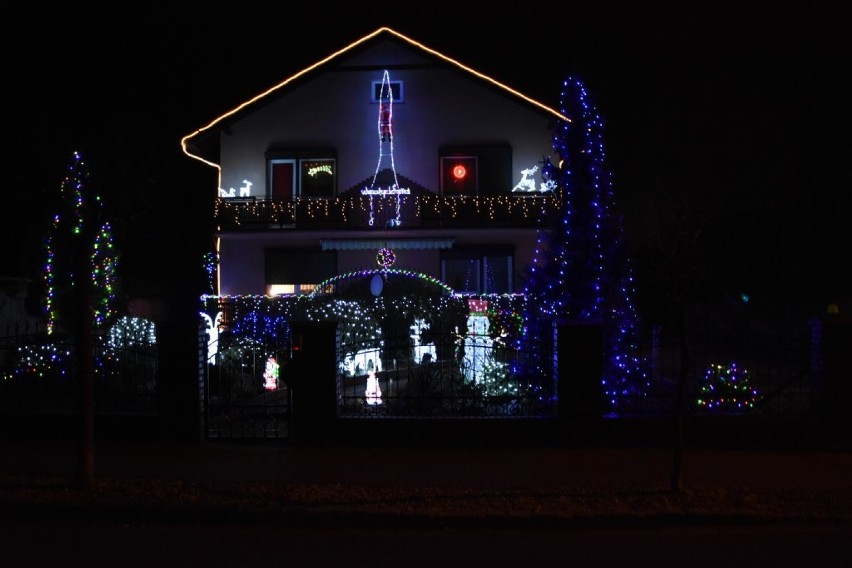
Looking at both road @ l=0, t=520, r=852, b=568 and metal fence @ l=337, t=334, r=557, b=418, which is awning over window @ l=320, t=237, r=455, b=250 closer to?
metal fence @ l=337, t=334, r=557, b=418

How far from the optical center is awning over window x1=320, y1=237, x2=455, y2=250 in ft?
71.2

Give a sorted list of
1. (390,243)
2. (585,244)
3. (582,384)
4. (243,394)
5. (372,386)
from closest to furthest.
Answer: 1. (582,384)
2. (243,394)
3. (372,386)
4. (585,244)
5. (390,243)

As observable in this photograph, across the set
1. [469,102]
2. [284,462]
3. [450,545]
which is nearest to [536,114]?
[469,102]

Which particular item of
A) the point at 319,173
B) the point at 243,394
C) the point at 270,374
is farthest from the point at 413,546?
the point at 319,173

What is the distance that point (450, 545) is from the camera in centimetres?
682

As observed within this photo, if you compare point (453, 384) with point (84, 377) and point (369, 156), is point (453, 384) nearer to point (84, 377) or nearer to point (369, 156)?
point (84, 377)

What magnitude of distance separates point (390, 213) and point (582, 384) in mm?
12432

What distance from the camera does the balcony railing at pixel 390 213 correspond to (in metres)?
21.6

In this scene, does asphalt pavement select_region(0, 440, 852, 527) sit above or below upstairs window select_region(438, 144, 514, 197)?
below

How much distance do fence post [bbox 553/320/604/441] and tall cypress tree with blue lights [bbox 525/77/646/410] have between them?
7.07 feet

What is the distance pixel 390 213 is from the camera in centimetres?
2175

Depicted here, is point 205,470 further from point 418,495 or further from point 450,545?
point 450,545

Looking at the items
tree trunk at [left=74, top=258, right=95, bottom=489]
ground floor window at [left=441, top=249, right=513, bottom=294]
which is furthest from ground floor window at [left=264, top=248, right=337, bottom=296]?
tree trunk at [left=74, top=258, right=95, bottom=489]

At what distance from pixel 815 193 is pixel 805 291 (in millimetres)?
3987
